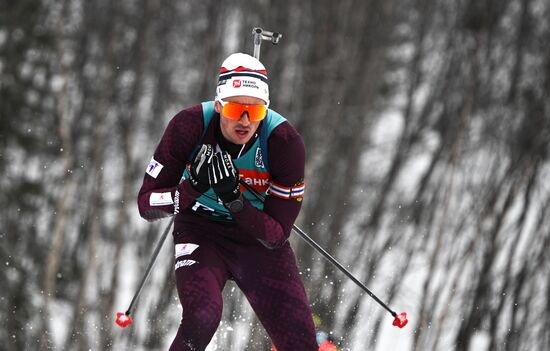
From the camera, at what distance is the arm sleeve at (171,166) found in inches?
248

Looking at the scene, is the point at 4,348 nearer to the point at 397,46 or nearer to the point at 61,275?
the point at 61,275

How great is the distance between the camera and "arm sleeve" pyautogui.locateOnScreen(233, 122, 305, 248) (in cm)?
622

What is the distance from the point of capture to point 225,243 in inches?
261

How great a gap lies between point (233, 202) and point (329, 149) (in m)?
12.0

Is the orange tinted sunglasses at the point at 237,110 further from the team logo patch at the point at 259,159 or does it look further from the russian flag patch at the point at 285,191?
the russian flag patch at the point at 285,191

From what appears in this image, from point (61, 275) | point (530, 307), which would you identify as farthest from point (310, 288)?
point (61, 275)

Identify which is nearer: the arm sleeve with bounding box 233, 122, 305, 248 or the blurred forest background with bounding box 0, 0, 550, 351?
the arm sleeve with bounding box 233, 122, 305, 248

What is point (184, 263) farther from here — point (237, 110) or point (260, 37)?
point (260, 37)

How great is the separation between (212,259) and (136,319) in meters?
11.9

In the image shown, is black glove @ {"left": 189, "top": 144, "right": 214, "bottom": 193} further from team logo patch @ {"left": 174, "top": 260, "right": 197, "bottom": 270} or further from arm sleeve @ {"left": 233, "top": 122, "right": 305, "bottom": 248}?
team logo patch @ {"left": 174, "top": 260, "right": 197, "bottom": 270}

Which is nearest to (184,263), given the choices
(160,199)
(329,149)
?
(160,199)

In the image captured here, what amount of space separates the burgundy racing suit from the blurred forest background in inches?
401

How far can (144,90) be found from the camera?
1889cm

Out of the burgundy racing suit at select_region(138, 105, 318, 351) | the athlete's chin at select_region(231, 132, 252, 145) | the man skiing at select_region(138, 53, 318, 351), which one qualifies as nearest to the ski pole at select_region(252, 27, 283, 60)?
the man skiing at select_region(138, 53, 318, 351)
